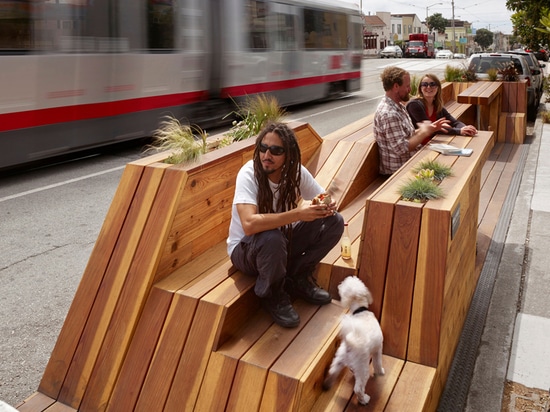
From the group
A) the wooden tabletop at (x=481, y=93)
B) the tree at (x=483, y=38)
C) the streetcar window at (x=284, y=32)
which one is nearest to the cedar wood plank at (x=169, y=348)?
the wooden tabletop at (x=481, y=93)

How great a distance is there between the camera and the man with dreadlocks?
3254mm

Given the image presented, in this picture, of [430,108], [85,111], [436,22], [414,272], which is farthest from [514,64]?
[436,22]

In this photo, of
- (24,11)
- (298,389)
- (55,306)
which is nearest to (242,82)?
(24,11)

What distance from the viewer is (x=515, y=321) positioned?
4.47 meters

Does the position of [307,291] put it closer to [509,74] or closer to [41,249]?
[41,249]

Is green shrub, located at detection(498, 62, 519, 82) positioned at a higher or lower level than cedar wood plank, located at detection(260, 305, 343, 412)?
higher

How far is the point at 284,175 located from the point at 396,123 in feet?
7.76

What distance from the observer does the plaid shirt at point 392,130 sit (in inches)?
216

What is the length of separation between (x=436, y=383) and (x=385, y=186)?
128 centimetres

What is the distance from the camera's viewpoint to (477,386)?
3.65 metres

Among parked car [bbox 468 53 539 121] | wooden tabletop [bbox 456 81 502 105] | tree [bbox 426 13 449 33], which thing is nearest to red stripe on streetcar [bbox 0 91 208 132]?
wooden tabletop [bbox 456 81 502 105]

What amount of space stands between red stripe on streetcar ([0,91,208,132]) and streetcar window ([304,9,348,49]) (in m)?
5.54

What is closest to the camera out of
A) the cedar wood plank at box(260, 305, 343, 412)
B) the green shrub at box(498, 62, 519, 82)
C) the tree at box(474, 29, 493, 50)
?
the cedar wood plank at box(260, 305, 343, 412)

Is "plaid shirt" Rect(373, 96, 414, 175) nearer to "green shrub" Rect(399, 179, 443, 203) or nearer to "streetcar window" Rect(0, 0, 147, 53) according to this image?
"green shrub" Rect(399, 179, 443, 203)
